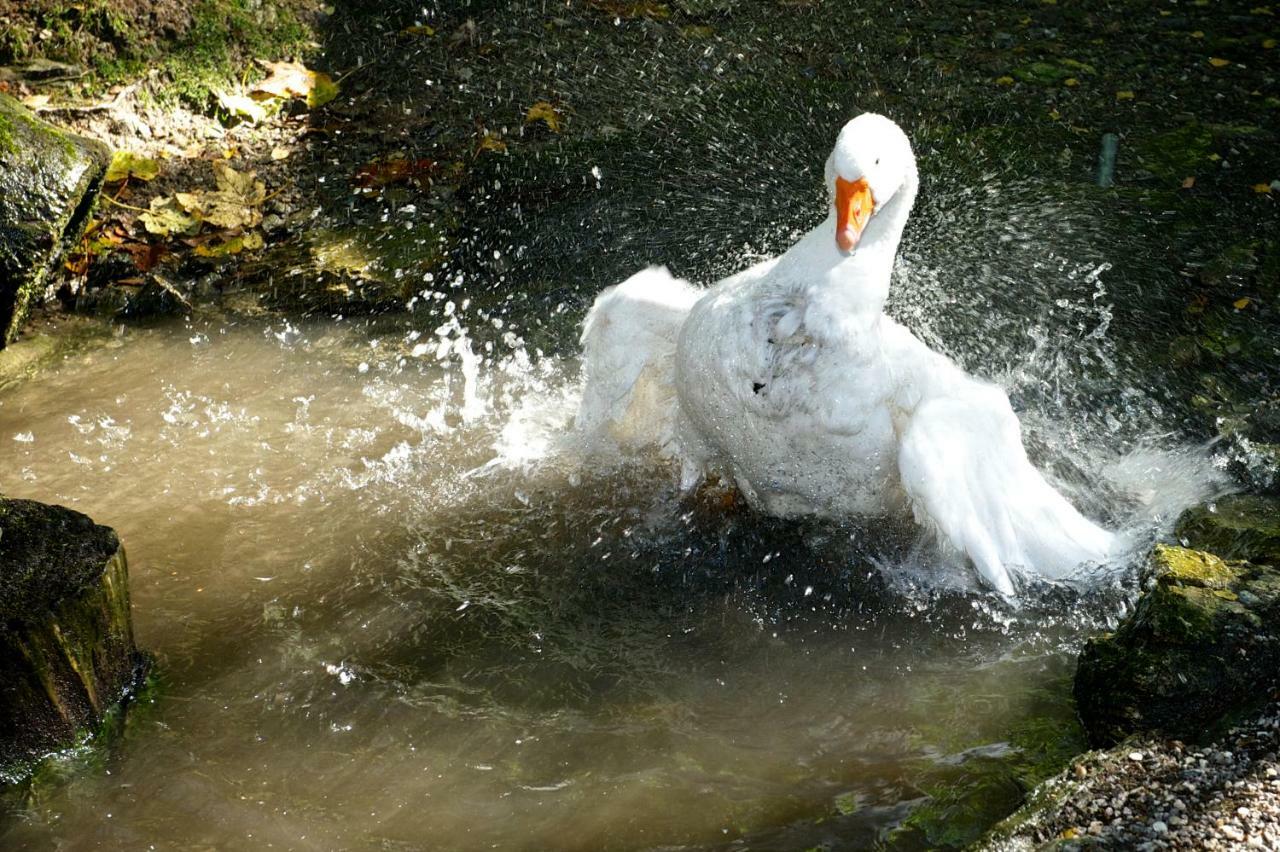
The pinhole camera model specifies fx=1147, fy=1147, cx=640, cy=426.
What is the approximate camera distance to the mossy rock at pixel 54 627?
304cm

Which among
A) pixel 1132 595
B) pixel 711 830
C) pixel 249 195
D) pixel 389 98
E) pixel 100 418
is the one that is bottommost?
pixel 711 830

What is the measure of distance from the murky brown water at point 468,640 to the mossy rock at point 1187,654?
0.28 metres

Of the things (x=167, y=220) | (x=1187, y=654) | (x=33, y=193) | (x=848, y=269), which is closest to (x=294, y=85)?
(x=167, y=220)

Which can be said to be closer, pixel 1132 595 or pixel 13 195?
pixel 1132 595

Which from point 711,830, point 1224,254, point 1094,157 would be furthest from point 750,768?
point 1094,157

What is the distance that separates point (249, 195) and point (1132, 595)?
4856mm

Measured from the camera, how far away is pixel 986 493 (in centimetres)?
374

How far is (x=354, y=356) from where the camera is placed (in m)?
5.38

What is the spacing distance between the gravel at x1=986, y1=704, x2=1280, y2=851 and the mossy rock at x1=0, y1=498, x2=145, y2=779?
2.42 meters

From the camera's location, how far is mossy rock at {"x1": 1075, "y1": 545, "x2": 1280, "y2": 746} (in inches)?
115

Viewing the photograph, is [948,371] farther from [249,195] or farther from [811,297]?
[249,195]

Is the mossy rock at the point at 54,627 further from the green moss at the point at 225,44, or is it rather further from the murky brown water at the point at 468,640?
the green moss at the point at 225,44

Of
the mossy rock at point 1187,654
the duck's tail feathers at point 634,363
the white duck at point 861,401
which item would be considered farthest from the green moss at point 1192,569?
the duck's tail feathers at point 634,363

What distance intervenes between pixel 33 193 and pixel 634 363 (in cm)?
256
